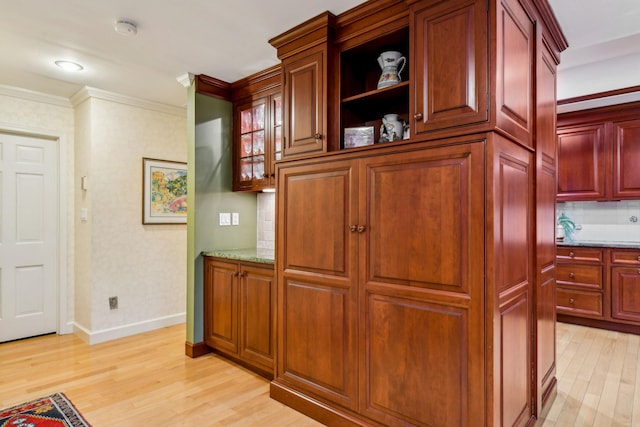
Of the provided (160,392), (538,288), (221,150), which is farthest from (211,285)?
(538,288)

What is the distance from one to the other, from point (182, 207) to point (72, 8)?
94.3 inches

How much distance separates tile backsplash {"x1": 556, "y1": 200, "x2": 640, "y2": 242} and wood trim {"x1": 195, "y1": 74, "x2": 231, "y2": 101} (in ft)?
14.3

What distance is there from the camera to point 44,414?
2.29 m

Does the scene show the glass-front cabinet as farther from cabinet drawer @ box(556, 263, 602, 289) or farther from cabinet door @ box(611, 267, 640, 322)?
cabinet door @ box(611, 267, 640, 322)

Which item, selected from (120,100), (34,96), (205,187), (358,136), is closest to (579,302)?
(358,136)

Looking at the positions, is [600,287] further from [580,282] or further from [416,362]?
[416,362]

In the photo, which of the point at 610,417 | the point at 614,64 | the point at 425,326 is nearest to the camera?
the point at 425,326

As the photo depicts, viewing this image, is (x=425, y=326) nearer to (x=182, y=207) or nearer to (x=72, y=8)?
(x=72, y=8)

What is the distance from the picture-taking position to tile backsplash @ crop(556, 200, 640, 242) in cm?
432

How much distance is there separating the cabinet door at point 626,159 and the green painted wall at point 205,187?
425 cm

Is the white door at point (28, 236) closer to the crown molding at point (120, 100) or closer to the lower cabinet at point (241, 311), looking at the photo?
the crown molding at point (120, 100)

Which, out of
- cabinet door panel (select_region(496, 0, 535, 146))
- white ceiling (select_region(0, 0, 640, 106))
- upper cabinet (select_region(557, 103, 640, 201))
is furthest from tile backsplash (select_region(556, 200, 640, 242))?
cabinet door panel (select_region(496, 0, 535, 146))

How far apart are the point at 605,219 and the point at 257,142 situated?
168 inches

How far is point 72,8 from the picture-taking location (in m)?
2.19
